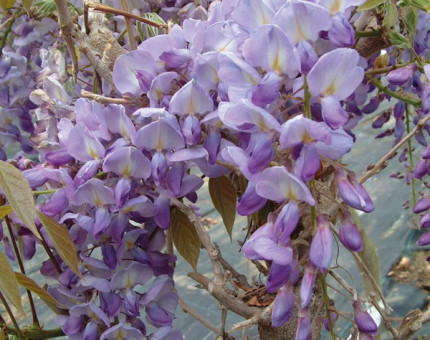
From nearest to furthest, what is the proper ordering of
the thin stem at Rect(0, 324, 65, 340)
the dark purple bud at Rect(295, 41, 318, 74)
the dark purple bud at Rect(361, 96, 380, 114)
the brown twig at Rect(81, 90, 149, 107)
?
the dark purple bud at Rect(295, 41, 318, 74) → the brown twig at Rect(81, 90, 149, 107) → the thin stem at Rect(0, 324, 65, 340) → the dark purple bud at Rect(361, 96, 380, 114)

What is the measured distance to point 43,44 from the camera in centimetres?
76

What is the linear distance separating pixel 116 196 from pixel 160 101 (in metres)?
0.08

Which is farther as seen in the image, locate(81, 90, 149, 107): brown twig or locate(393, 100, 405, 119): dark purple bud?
locate(393, 100, 405, 119): dark purple bud

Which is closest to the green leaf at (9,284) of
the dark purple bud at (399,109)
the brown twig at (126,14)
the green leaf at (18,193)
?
the green leaf at (18,193)

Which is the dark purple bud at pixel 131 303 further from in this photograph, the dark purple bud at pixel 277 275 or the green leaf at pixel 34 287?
the dark purple bud at pixel 277 275

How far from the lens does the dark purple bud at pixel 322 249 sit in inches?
14.3

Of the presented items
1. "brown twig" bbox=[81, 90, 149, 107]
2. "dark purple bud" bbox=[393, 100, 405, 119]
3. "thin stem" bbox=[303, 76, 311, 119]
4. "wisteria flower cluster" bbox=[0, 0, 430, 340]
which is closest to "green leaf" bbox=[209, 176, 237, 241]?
"wisteria flower cluster" bbox=[0, 0, 430, 340]

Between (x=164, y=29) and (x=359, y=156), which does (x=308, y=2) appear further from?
(x=359, y=156)

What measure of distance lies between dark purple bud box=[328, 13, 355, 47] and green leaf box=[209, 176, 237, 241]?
0.23 meters

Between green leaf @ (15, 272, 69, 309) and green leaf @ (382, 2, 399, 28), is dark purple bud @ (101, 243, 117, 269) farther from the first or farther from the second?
green leaf @ (382, 2, 399, 28)

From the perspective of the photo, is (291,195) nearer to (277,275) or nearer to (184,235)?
(277,275)

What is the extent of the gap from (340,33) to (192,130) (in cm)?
13

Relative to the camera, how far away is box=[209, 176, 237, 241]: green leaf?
0.58 m

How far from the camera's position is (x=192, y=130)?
429mm
